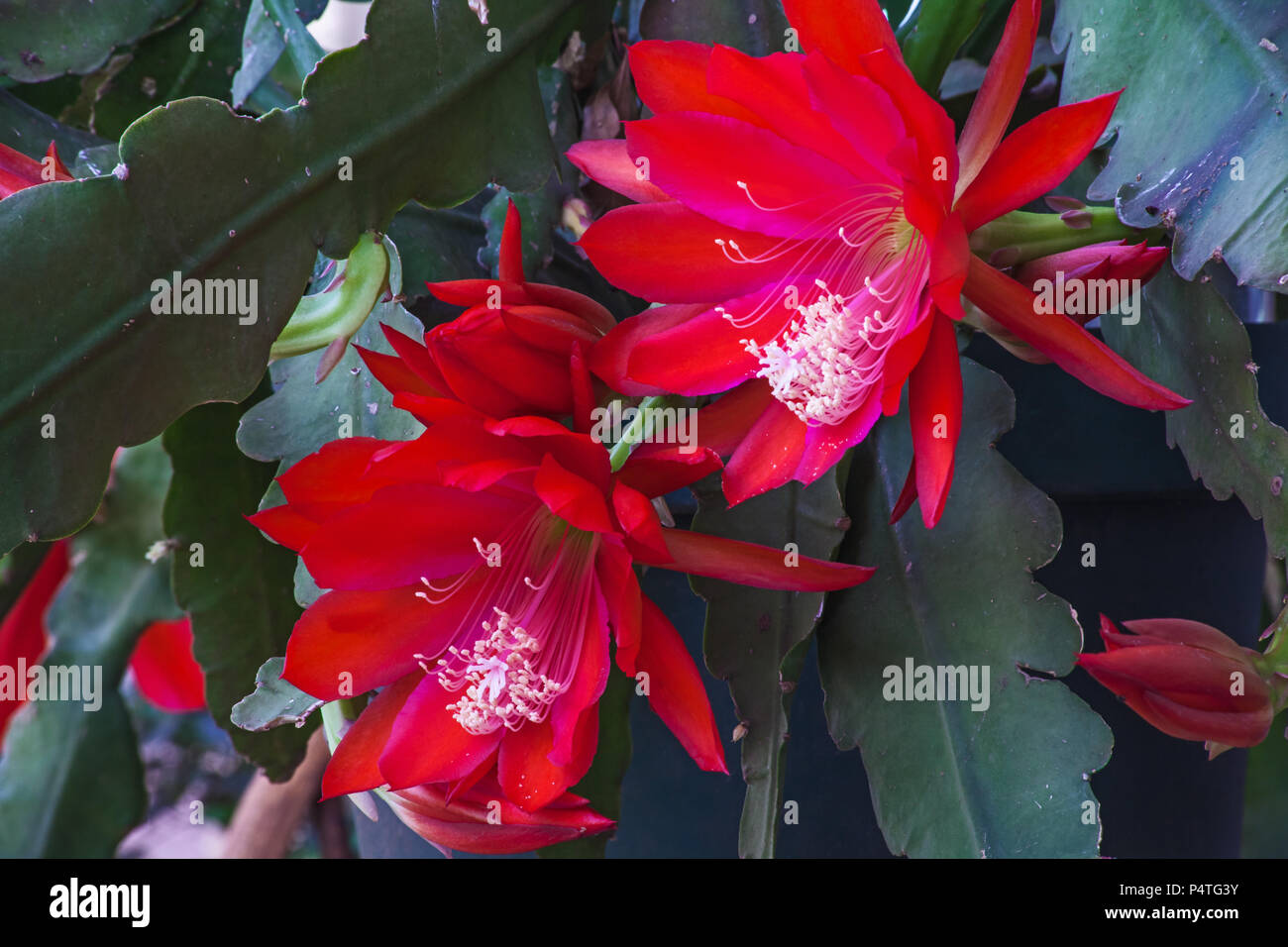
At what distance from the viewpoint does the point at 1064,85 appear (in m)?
0.47

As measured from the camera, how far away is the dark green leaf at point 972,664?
0.43 meters

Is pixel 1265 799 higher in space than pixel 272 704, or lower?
lower

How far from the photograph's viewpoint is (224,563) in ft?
2.00

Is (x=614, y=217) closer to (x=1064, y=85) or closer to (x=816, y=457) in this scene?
(x=816, y=457)

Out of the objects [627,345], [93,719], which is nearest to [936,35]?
[627,345]

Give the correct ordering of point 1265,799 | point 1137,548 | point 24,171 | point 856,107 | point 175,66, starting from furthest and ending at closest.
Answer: point 1265,799
point 175,66
point 1137,548
point 24,171
point 856,107

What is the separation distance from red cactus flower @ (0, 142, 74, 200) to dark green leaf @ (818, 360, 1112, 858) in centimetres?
40

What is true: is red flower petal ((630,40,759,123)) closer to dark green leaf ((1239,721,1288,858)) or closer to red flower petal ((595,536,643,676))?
red flower petal ((595,536,643,676))

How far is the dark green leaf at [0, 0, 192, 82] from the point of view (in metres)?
0.60

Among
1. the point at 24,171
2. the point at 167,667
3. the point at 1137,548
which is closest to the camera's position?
the point at 24,171

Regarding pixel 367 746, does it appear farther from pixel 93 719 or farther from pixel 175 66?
pixel 175 66

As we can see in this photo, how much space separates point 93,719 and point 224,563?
205 millimetres

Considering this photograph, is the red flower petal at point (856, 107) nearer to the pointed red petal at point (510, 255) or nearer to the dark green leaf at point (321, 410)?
the pointed red petal at point (510, 255)
